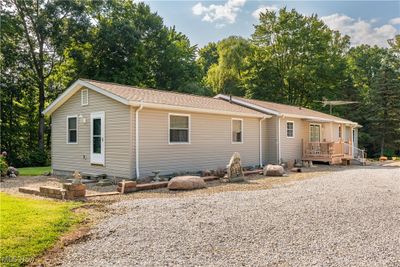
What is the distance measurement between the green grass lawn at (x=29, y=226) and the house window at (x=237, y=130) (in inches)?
344

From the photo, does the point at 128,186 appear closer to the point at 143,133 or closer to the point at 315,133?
the point at 143,133

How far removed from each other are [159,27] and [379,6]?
19.0 meters

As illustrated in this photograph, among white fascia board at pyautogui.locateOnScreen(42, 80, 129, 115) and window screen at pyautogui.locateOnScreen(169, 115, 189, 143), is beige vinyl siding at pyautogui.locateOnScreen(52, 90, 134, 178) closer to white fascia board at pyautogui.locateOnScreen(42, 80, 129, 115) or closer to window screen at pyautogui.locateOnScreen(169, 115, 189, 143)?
white fascia board at pyautogui.locateOnScreen(42, 80, 129, 115)

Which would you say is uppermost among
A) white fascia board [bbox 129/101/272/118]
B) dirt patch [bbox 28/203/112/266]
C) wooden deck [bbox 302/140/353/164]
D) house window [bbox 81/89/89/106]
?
A: house window [bbox 81/89/89/106]

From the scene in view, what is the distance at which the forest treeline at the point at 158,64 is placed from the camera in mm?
22953

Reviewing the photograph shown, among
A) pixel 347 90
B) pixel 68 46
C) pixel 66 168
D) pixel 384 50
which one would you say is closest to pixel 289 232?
pixel 66 168

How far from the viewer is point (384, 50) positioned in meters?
40.1

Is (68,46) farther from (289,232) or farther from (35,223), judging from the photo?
(289,232)

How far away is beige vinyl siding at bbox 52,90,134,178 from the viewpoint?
10.4 metres

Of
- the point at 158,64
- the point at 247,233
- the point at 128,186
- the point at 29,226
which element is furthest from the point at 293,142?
the point at 158,64

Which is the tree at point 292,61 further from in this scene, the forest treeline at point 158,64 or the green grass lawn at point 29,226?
the green grass lawn at point 29,226

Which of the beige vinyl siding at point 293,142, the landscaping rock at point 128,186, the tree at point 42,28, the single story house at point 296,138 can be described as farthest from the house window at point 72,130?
the tree at point 42,28

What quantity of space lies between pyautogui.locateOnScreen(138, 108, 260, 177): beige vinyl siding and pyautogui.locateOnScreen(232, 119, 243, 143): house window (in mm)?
222

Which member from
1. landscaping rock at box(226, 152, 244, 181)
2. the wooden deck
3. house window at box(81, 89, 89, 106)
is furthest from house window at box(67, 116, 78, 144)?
the wooden deck
